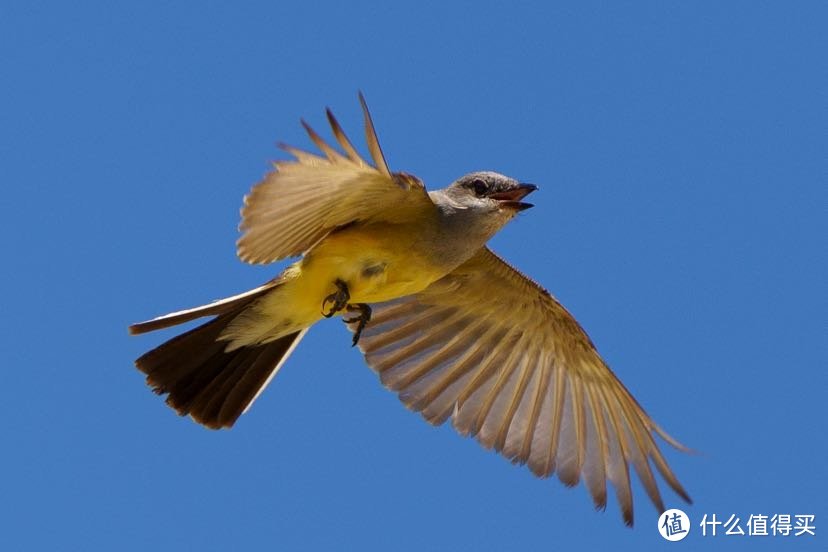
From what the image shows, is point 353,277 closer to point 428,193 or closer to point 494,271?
point 428,193

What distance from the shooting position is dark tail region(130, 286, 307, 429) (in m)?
9.49

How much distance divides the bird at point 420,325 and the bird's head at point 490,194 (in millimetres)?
11

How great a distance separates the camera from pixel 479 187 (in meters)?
9.26

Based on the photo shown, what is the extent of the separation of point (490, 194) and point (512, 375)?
2.30m

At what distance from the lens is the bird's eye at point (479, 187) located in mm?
9232

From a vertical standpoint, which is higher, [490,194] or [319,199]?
[490,194]

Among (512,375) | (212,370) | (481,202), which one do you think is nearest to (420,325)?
(512,375)

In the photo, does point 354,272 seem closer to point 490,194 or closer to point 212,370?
point 490,194

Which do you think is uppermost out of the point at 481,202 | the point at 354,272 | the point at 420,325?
the point at 420,325

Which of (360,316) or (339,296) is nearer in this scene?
(339,296)

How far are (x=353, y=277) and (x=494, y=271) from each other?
6.26ft

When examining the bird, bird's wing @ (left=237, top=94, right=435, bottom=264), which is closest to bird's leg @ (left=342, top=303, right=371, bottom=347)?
the bird

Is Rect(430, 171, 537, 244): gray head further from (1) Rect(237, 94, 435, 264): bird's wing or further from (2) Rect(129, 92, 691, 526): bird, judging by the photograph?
(1) Rect(237, 94, 435, 264): bird's wing

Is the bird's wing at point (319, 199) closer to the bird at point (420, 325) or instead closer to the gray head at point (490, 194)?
the bird at point (420, 325)
